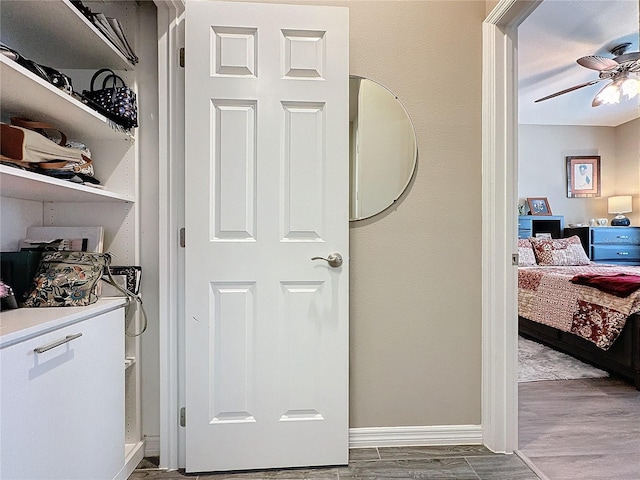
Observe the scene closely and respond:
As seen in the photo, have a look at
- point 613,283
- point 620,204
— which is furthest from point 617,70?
point 620,204

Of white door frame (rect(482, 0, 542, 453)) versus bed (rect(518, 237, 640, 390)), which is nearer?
white door frame (rect(482, 0, 542, 453))

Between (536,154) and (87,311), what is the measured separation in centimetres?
613

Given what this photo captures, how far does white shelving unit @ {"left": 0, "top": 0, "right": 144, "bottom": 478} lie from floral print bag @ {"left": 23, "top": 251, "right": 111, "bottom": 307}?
25 centimetres

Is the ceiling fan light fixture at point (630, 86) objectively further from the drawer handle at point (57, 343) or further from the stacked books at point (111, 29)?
the drawer handle at point (57, 343)

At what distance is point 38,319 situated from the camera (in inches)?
45.3

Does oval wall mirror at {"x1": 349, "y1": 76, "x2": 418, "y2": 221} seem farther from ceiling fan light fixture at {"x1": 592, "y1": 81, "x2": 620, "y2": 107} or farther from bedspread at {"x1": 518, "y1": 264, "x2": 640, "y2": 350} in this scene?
ceiling fan light fixture at {"x1": 592, "y1": 81, "x2": 620, "y2": 107}

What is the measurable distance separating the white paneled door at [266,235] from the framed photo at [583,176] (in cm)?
539

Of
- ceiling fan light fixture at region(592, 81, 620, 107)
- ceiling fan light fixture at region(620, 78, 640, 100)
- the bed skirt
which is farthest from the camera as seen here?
ceiling fan light fixture at region(592, 81, 620, 107)

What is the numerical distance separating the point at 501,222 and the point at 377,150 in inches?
27.8

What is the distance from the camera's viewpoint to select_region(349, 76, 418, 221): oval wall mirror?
1870 millimetres

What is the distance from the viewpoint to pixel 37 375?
108 cm

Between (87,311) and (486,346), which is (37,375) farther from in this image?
(486,346)

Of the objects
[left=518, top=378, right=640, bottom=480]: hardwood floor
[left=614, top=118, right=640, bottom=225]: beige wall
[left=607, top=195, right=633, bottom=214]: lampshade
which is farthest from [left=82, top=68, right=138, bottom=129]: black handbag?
[left=614, top=118, right=640, bottom=225]: beige wall

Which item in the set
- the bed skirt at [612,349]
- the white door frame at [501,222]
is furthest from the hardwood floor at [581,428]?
the white door frame at [501,222]
